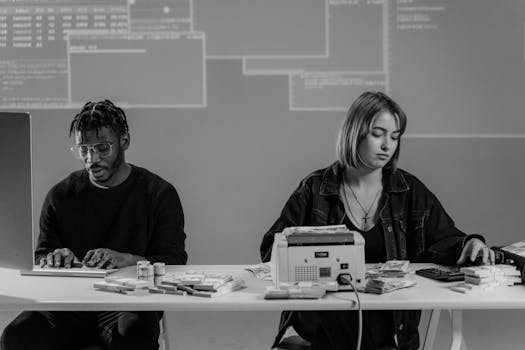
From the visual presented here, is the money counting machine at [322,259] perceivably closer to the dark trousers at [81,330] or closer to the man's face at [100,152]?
the dark trousers at [81,330]

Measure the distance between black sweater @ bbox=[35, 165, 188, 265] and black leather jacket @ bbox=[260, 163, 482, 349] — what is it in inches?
16.1

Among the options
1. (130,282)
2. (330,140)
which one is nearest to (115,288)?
(130,282)

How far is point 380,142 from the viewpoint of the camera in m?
2.80

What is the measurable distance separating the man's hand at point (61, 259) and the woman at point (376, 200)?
69 cm

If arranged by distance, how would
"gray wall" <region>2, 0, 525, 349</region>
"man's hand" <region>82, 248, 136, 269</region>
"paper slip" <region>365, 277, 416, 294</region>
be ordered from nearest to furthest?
"paper slip" <region>365, 277, 416, 294</region>
"man's hand" <region>82, 248, 136, 269</region>
"gray wall" <region>2, 0, 525, 349</region>

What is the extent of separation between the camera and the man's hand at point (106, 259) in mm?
2605

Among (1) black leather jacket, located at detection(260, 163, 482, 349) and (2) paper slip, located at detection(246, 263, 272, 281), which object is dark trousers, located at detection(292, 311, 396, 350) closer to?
(2) paper slip, located at detection(246, 263, 272, 281)

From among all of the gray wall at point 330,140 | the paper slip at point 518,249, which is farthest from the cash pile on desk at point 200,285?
the gray wall at point 330,140

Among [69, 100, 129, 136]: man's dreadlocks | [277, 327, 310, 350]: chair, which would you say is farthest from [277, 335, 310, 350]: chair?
[69, 100, 129, 136]: man's dreadlocks

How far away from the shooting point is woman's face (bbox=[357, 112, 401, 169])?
2.79 meters

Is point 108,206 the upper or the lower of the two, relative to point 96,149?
lower

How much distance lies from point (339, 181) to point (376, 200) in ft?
0.53

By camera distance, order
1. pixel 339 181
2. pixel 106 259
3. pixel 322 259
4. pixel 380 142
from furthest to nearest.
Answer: pixel 339 181, pixel 380 142, pixel 106 259, pixel 322 259

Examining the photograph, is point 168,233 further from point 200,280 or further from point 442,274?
point 442,274
